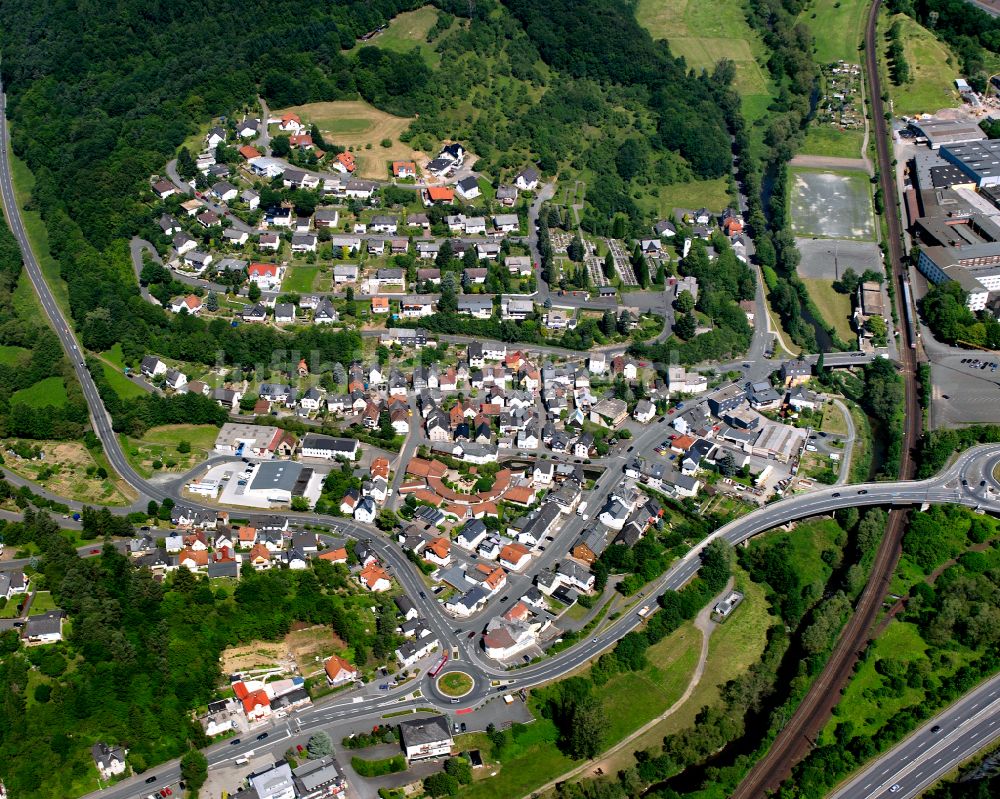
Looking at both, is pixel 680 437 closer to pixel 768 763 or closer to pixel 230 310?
pixel 768 763

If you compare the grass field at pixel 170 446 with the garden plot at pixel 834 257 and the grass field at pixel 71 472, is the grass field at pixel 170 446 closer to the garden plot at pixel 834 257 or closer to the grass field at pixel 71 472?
the grass field at pixel 71 472

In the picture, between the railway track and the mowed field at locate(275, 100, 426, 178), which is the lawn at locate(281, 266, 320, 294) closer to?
the mowed field at locate(275, 100, 426, 178)

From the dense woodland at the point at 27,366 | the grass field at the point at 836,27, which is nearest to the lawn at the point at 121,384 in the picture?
the dense woodland at the point at 27,366

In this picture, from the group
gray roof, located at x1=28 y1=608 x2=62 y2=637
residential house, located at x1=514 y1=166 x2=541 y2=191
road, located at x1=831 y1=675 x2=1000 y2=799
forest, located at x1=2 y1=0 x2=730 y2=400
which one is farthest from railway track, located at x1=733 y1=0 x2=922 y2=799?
gray roof, located at x1=28 y1=608 x2=62 y2=637

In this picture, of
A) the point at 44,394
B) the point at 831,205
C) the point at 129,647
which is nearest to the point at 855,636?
the point at 129,647

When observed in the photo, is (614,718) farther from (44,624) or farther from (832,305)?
(832,305)
